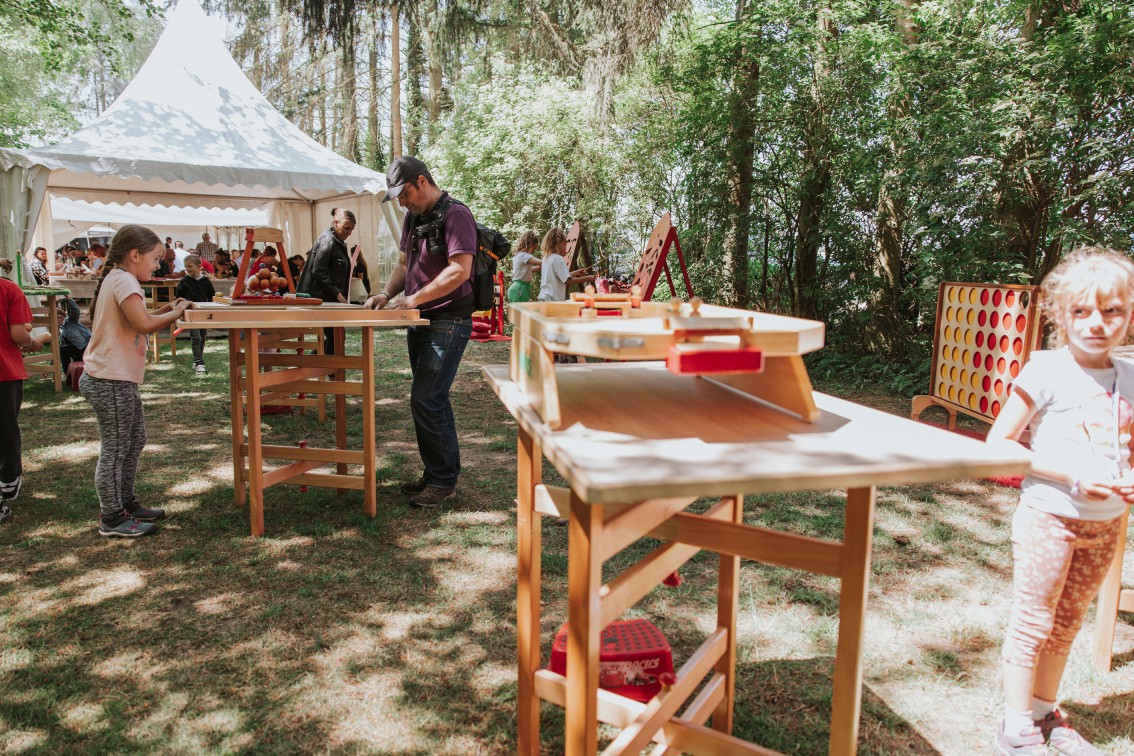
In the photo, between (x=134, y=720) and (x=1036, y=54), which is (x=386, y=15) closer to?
(x=1036, y=54)

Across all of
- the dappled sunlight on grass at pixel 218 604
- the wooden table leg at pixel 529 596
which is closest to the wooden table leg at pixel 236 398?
the dappled sunlight on grass at pixel 218 604

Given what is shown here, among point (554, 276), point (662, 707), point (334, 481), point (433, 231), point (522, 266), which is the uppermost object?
point (433, 231)

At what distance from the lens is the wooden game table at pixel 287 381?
3.60 m

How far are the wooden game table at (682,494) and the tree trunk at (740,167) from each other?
24.3 feet

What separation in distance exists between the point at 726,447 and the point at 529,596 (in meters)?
0.82

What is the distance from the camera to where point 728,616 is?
83.4 inches

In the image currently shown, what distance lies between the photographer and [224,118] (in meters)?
10.2

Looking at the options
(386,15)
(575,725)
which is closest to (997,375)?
(575,725)

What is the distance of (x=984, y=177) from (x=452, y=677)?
20.7 ft

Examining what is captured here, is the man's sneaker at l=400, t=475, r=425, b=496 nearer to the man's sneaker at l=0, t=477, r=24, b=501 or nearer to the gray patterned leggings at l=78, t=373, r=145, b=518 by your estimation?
the gray patterned leggings at l=78, t=373, r=145, b=518

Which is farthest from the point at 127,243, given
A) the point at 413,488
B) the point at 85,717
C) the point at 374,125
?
the point at 374,125

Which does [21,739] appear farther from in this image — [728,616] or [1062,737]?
[1062,737]

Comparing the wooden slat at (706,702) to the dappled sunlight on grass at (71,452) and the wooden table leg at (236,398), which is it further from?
the dappled sunlight on grass at (71,452)

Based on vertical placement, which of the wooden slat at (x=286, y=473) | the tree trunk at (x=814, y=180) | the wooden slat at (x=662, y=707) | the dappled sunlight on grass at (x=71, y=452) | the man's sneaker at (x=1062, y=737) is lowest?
the dappled sunlight on grass at (x=71, y=452)
